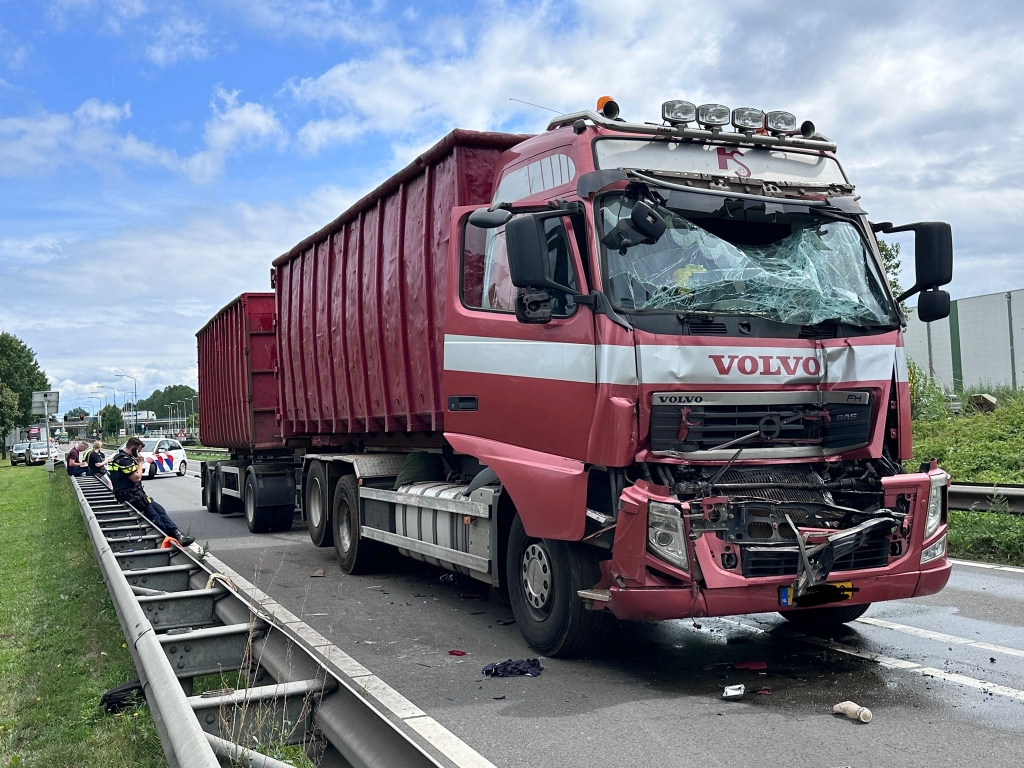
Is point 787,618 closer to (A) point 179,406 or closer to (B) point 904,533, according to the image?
(B) point 904,533

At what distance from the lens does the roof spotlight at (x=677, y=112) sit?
650cm

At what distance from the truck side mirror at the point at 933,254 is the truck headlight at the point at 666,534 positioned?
8.07 ft

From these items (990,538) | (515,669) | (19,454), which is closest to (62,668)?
(515,669)

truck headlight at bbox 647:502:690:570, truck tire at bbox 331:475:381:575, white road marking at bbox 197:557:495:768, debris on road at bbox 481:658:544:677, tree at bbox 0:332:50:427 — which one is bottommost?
debris on road at bbox 481:658:544:677

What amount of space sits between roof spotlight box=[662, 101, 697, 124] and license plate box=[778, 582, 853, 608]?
3108 mm

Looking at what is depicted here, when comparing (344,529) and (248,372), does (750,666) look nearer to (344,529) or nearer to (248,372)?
(344,529)

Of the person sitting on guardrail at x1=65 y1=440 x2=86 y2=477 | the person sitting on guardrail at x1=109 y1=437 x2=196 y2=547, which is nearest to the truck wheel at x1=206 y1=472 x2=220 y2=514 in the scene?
the person sitting on guardrail at x1=109 y1=437 x2=196 y2=547

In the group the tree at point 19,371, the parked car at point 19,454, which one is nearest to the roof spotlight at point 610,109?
the parked car at point 19,454

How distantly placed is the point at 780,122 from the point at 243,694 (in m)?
5.16

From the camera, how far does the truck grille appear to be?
563cm

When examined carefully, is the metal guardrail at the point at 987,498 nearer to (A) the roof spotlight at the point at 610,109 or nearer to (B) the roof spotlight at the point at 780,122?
(B) the roof spotlight at the point at 780,122

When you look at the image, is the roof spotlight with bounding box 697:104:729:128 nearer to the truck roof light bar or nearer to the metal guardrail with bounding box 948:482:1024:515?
the truck roof light bar

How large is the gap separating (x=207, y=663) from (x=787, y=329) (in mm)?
3797

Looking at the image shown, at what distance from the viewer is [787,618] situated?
7219 millimetres
